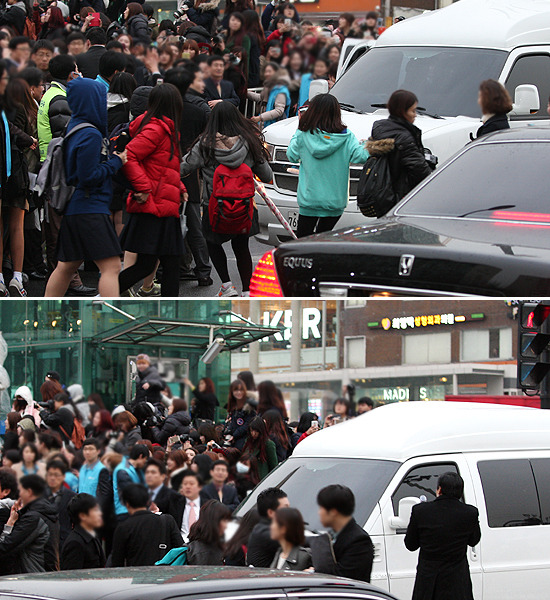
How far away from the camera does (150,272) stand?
389 inches

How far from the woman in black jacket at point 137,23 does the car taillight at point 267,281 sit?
271 cm

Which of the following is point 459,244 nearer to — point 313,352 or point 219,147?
point 313,352

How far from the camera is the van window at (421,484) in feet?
27.2

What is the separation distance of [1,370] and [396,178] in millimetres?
4890

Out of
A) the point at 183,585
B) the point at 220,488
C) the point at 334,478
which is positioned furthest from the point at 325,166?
the point at 183,585

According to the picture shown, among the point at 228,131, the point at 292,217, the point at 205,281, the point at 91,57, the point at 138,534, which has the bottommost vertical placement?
the point at 138,534

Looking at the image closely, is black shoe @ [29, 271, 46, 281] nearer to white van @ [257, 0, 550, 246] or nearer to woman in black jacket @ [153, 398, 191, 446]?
white van @ [257, 0, 550, 246]

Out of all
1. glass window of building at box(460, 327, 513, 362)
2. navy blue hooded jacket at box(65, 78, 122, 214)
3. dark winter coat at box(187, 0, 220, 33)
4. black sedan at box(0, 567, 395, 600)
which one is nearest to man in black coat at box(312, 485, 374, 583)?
glass window of building at box(460, 327, 513, 362)

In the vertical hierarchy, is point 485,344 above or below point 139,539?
above

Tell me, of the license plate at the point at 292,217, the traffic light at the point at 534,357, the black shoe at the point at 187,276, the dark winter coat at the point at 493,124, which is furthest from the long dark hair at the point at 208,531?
the license plate at the point at 292,217

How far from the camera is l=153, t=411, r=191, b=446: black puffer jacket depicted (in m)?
7.00

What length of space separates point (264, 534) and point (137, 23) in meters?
4.23


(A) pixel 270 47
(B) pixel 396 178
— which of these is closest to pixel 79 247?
(A) pixel 270 47

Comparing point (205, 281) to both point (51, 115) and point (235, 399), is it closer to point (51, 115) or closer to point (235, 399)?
point (51, 115)
